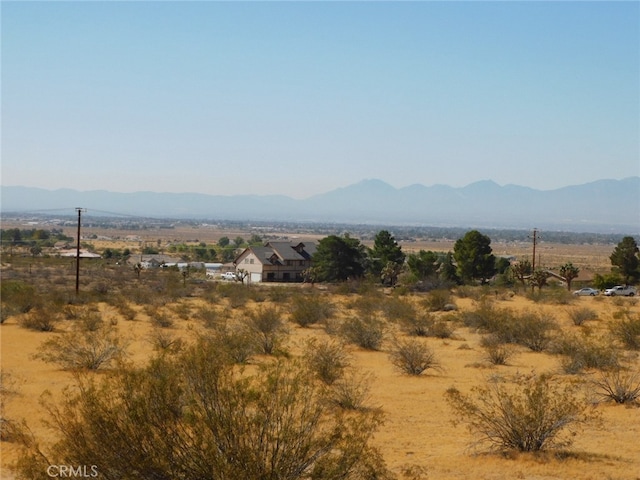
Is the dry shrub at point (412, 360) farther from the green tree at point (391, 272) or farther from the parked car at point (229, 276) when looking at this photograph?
the parked car at point (229, 276)

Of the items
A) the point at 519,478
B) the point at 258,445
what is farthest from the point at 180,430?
the point at 519,478

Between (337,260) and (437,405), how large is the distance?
1862 inches

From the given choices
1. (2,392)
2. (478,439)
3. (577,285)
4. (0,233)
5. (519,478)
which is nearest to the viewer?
(519,478)

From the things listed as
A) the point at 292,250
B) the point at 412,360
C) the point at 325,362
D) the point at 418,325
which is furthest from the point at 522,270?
the point at 325,362

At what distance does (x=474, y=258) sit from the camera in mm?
66938

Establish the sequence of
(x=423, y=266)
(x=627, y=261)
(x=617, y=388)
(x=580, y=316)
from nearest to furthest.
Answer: (x=617, y=388), (x=580, y=316), (x=627, y=261), (x=423, y=266)

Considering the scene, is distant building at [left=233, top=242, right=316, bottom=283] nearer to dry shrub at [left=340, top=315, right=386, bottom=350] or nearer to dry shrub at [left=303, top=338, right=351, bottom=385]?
dry shrub at [left=340, top=315, right=386, bottom=350]

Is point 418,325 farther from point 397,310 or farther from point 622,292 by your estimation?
point 622,292

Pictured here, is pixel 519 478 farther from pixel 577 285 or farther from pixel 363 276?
pixel 577 285

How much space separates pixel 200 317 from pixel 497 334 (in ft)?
51.0

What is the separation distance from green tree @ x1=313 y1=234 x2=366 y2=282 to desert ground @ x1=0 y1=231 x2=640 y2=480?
1014 inches

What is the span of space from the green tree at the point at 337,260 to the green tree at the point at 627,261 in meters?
22.4

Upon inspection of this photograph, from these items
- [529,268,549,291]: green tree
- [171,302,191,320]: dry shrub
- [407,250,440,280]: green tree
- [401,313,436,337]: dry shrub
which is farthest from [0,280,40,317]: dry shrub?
[529,268,549,291]: green tree

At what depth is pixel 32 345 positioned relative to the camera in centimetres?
3152
